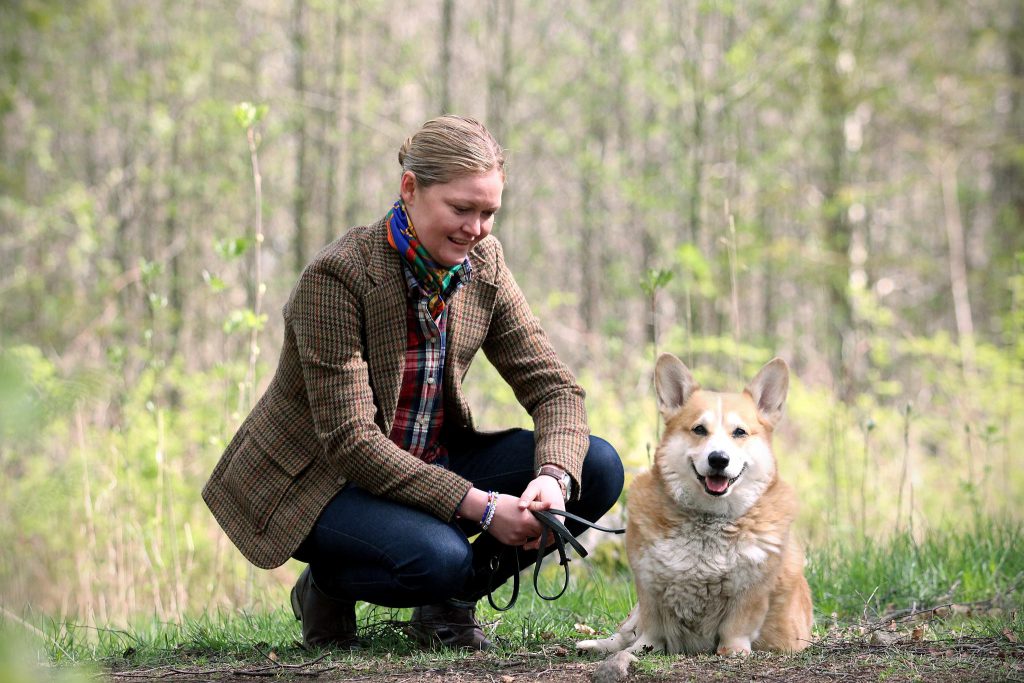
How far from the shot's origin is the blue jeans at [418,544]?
8.60 ft

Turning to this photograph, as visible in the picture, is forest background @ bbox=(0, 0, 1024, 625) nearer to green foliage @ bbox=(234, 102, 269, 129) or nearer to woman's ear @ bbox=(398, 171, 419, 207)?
green foliage @ bbox=(234, 102, 269, 129)

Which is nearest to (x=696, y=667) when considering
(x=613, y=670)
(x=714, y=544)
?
(x=613, y=670)

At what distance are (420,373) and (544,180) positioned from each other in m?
10.9

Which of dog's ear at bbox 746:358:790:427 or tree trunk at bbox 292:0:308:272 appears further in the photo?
tree trunk at bbox 292:0:308:272

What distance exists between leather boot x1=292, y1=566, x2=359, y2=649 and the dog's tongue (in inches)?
46.5

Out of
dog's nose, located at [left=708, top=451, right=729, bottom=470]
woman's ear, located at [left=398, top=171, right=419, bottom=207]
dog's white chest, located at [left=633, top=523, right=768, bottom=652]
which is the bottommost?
dog's white chest, located at [left=633, top=523, right=768, bottom=652]

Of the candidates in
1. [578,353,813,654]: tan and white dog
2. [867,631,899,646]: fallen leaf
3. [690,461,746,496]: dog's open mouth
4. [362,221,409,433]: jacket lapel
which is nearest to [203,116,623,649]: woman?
[362,221,409,433]: jacket lapel

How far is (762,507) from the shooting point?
2752mm

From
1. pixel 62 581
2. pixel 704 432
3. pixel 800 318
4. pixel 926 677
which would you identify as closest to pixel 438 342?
pixel 704 432

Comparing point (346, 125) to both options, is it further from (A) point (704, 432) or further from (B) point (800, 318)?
(B) point (800, 318)

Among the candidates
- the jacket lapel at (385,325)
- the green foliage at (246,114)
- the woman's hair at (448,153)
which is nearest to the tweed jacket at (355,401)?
the jacket lapel at (385,325)

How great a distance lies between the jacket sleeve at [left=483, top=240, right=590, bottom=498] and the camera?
293 centimetres

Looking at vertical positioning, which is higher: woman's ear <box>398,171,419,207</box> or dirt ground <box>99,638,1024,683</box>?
woman's ear <box>398,171,419,207</box>

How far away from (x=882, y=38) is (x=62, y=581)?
374 inches
